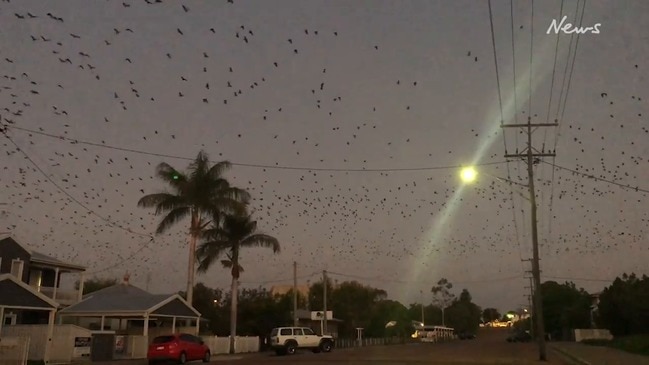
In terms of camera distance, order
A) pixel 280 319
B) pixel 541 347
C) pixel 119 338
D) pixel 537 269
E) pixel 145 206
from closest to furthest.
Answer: pixel 541 347, pixel 537 269, pixel 119 338, pixel 145 206, pixel 280 319

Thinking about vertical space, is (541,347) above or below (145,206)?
below

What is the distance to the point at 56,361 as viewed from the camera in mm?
28672

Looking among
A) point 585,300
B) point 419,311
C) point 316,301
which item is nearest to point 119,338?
point 316,301

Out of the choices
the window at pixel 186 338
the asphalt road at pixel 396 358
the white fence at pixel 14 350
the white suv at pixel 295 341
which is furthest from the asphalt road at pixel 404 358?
the white fence at pixel 14 350

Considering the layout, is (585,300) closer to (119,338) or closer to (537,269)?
(537,269)

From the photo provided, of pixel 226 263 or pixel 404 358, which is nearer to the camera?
pixel 404 358

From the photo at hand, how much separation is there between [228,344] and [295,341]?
15.6ft

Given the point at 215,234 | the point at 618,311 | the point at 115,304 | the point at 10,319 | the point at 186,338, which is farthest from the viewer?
the point at 618,311

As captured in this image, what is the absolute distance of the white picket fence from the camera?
139 feet

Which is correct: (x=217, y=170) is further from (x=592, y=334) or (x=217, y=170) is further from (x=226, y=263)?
(x=592, y=334)

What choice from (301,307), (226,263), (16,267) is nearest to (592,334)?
(301,307)

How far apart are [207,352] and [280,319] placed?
26.3 meters

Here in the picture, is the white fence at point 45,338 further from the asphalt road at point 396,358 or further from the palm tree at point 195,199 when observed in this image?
the palm tree at point 195,199

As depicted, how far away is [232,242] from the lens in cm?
4766
